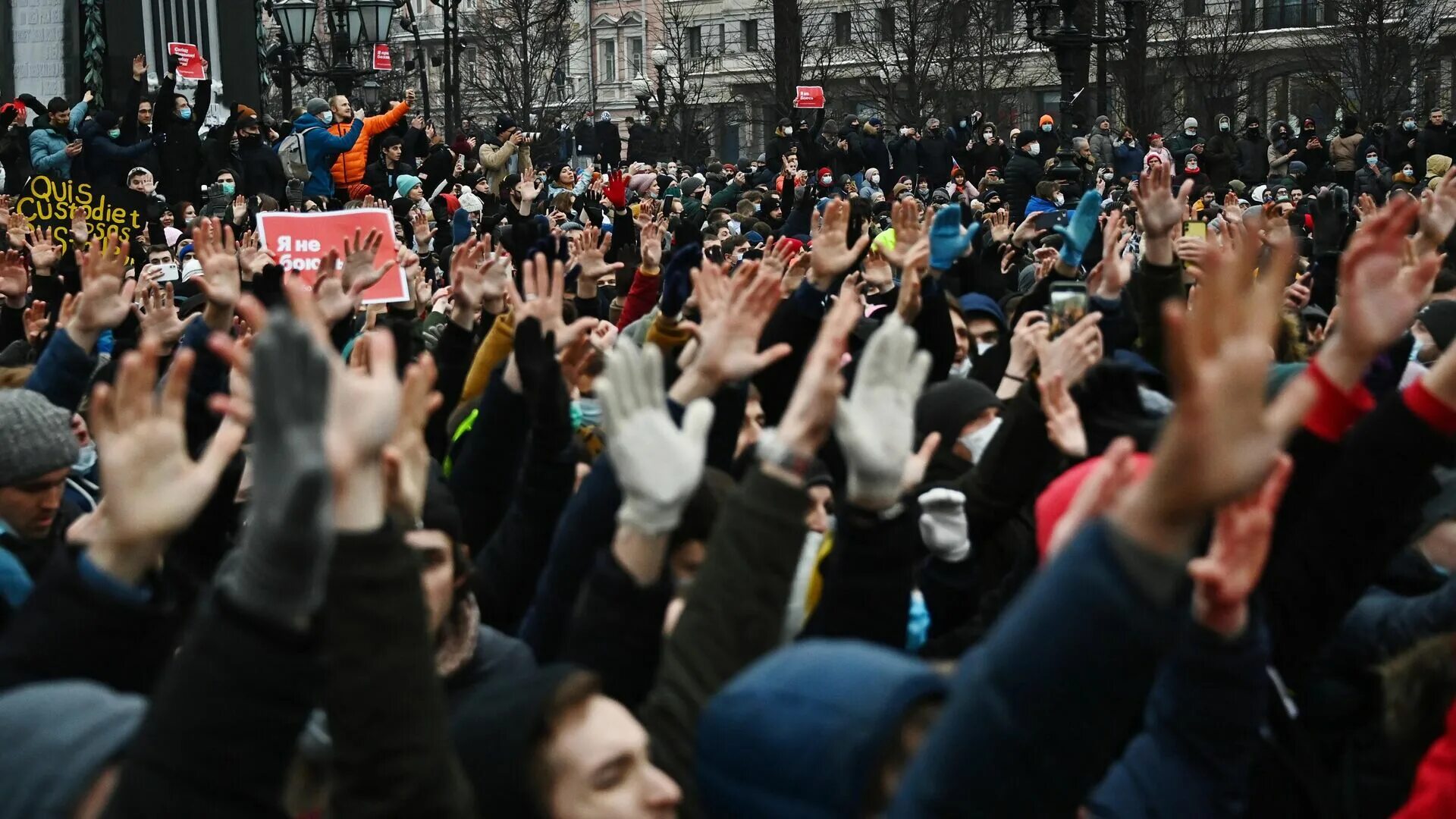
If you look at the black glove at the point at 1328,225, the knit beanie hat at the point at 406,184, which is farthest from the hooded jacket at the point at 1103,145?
the black glove at the point at 1328,225

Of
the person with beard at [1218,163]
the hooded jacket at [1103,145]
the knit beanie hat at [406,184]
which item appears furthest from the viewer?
the hooded jacket at [1103,145]

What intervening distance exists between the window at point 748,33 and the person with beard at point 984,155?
47.7 m

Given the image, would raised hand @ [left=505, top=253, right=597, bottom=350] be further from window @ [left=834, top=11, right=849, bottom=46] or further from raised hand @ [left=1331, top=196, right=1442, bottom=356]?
window @ [left=834, top=11, right=849, bottom=46]

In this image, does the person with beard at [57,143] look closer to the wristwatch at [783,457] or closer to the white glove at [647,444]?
the white glove at [647,444]

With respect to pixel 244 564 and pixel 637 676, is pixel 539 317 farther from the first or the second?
pixel 244 564

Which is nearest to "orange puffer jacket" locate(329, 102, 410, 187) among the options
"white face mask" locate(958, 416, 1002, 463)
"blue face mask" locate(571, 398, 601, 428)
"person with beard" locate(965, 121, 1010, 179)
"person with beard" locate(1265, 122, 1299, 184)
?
"person with beard" locate(965, 121, 1010, 179)

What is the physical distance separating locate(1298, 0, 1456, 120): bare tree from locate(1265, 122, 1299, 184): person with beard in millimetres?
11343

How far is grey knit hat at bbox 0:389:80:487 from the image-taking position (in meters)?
4.26

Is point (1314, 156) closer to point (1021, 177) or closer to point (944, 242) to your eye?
point (1021, 177)

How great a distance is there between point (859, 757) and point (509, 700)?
0.65 metres

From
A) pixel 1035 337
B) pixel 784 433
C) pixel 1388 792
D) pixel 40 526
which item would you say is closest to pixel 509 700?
pixel 784 433

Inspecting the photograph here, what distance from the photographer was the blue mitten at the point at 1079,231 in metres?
7.61

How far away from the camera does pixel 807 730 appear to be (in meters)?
2.43

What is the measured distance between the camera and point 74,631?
2.72m
